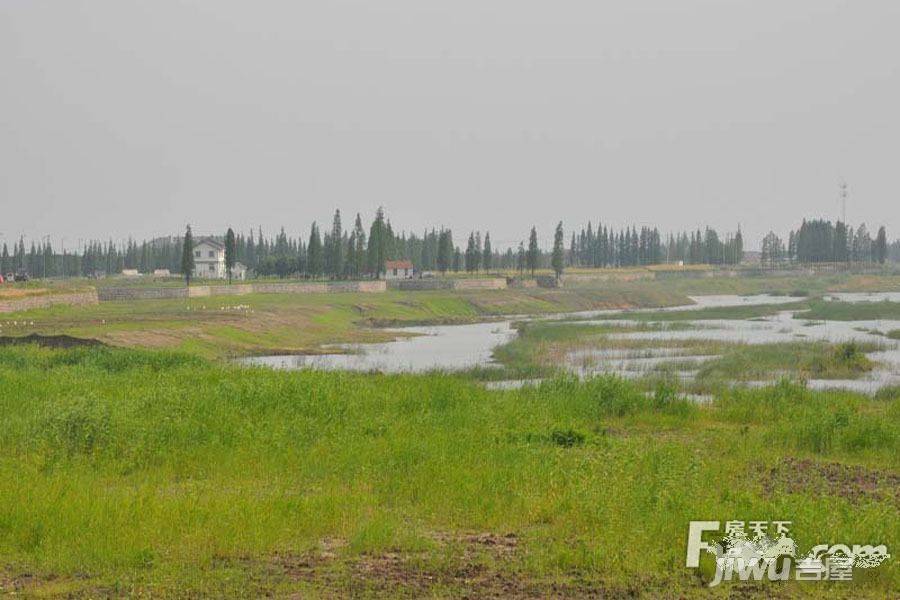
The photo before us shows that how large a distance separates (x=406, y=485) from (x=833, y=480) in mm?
8114

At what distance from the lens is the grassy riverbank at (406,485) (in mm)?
12680

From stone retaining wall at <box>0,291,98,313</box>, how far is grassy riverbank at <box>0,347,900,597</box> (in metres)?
42.7

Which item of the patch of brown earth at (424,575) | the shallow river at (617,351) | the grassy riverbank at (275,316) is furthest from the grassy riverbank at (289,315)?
the patch of brown earth at (424,575)

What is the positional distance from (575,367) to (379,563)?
3306cm

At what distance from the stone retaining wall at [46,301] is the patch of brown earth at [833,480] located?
58587mm

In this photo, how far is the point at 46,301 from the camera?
72.9 meters

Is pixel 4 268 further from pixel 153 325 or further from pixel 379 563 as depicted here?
pixel 379 563

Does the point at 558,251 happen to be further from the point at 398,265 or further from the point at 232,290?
the point at 232,290

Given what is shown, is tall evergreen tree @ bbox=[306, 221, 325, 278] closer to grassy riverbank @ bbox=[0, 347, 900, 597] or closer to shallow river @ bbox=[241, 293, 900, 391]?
shallow river @ bbox=[241, 293, 900, 391]

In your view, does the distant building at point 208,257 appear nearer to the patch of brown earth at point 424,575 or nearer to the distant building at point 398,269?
the distant building at point 398,269

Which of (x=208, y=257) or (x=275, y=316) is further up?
(x=208, y=257)

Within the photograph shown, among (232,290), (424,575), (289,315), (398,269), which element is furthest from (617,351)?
(398,269)

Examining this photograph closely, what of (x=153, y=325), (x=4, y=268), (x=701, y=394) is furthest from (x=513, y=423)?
(x=4, y=268)

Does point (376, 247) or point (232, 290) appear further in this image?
point (376, 247)
